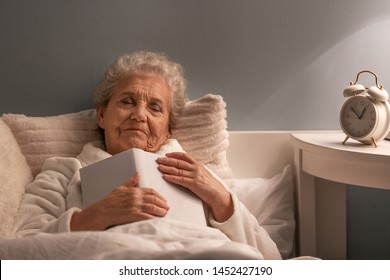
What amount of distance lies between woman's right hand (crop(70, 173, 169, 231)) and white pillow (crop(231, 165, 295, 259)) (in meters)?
0.46

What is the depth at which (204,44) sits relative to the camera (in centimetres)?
173

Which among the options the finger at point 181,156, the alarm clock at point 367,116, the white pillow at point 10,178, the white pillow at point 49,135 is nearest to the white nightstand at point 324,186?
the alarm clock at point 367,116

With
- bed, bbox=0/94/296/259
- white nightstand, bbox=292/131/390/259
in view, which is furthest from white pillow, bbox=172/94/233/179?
white nightstand, bbox=292/131/390/259

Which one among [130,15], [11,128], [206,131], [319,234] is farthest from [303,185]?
[11,128]

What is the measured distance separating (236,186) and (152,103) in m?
0.40

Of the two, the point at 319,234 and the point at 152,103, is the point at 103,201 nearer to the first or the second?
the point at 152,103

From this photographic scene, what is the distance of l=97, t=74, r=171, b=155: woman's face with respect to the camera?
143 cm

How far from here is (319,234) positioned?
168 centimetres

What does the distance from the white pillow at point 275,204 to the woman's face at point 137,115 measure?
306mm

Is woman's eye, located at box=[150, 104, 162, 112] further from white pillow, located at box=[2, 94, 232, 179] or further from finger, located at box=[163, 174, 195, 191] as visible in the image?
finger, located at box=[163, 174, 195, 191]

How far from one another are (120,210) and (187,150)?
1.48 feet

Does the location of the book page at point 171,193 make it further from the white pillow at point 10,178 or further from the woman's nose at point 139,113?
the white pillow at point 10,178
